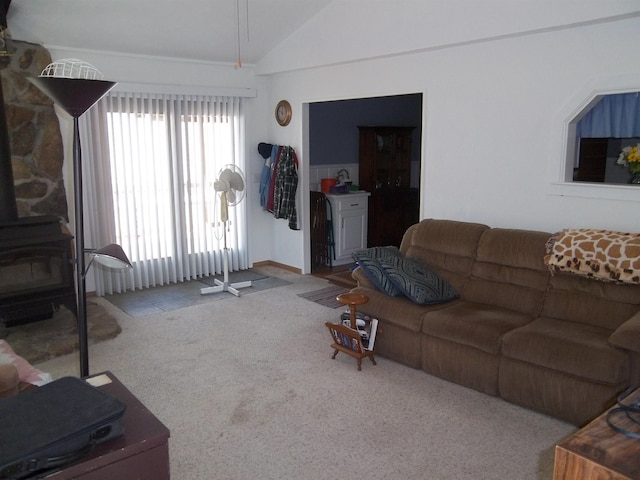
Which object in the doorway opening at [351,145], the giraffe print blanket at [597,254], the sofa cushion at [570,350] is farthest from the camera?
the doorway opening at [351,145]

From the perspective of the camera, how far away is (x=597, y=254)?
313cm

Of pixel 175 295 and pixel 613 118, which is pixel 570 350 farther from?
pixel 175 295

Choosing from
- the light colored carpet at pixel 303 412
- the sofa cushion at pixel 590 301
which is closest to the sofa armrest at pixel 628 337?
the sofa cushion at pixel 590 301

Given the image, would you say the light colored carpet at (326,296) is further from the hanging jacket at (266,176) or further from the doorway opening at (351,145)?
the hanging jacket at (266,176)

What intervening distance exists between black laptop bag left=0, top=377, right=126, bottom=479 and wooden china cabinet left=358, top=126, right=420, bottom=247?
558cm

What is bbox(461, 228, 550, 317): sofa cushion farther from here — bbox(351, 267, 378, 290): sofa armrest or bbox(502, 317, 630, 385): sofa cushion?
bbox(351, 267, 378, 290): sofa armrest

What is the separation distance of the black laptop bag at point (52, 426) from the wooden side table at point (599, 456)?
1.16m

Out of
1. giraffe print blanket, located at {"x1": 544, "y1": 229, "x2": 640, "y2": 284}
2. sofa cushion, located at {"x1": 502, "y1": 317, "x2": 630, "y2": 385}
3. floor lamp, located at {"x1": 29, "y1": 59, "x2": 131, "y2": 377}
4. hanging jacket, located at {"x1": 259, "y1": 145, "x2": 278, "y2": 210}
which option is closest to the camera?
floor lamp, located at {"x1": 29, "y1": 59, "x2": 131, "y2": 377}

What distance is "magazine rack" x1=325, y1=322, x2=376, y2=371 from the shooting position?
359cm

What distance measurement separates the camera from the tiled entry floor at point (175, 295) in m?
5.04

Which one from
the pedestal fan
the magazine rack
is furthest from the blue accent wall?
the magazine rack

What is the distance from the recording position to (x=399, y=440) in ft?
9.11

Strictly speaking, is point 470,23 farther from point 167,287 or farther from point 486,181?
point 167,287

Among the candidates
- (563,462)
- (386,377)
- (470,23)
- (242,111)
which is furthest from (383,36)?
(563,462)
